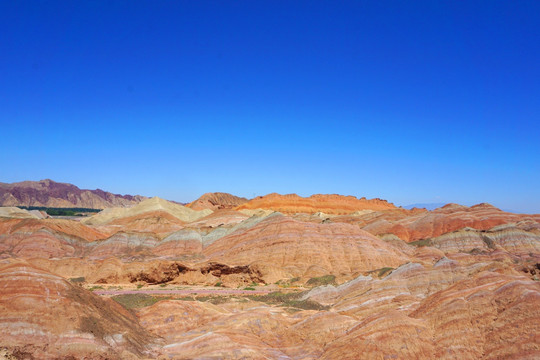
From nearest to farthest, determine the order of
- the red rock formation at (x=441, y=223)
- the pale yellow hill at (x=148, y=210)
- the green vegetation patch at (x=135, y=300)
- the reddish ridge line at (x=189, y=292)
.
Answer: the green vegetation patch at (x=135, y=300), the reddish ridge line at (x=189, y=292), the red rock formation at (x=441, y=223), the pale yellow hill at (x=148, y=210)

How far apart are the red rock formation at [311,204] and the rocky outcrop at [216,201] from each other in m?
16.4

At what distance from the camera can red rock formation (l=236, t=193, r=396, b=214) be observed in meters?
125

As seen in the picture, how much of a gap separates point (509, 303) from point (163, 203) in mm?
100032

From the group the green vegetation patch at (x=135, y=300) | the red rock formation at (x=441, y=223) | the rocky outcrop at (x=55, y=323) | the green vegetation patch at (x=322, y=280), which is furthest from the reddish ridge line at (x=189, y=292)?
the red rock formation at (x=441, y=223)

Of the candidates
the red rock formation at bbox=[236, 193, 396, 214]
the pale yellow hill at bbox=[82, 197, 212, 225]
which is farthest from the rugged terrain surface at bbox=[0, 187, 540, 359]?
the red rock formation at bbox=[236, 193, 396, 214]

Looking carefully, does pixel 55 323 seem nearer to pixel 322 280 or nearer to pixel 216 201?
pixel 322 280

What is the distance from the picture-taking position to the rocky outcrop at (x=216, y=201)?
478 feet

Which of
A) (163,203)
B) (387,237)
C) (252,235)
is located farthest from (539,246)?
(163,203)

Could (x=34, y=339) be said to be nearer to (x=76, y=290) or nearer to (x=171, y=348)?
(x=76, y=290)

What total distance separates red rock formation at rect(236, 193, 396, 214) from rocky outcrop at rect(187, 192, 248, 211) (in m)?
16.4

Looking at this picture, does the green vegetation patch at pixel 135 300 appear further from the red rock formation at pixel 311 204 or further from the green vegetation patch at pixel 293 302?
the red rock formation at pixel 311 204

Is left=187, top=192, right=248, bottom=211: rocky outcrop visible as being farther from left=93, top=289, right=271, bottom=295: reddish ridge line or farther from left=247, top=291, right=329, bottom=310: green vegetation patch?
left=247, top=291, right=329, bottom=310: green vegetation patch

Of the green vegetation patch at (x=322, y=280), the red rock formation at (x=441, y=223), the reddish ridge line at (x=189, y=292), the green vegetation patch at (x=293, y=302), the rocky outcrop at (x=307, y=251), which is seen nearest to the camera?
the green vegetation patch at (x=293, y=302)

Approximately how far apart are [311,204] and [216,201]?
52.8 meters
